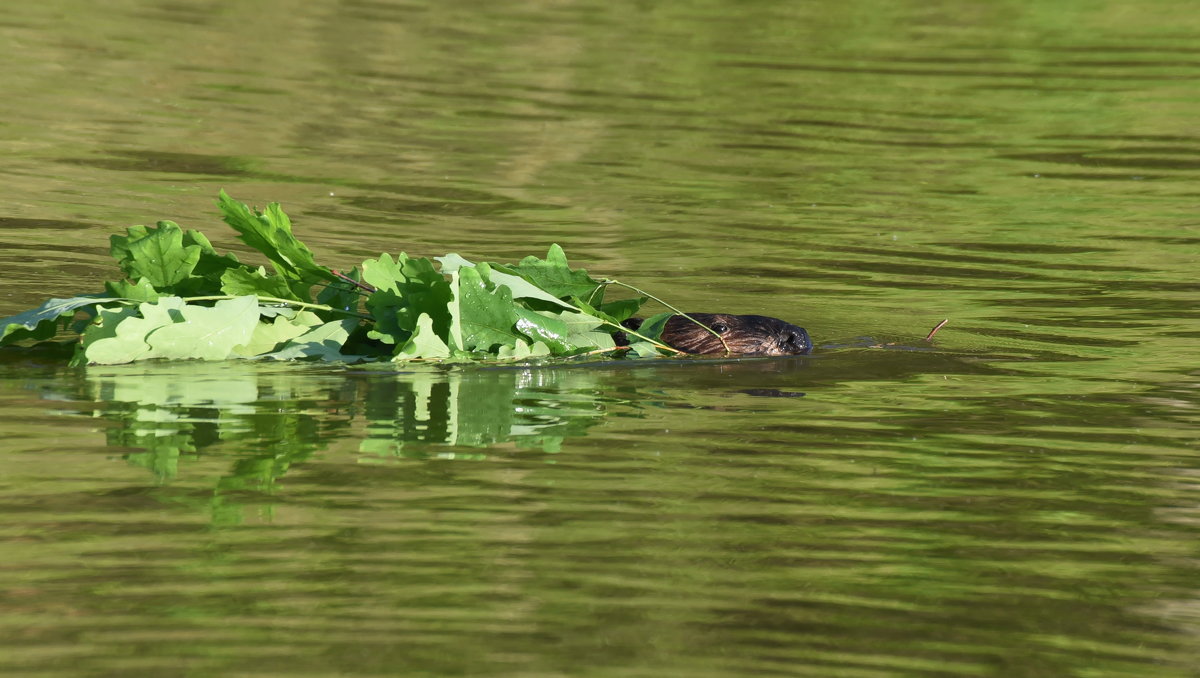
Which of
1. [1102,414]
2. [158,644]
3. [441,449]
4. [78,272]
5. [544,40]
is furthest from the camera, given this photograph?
[544,40]

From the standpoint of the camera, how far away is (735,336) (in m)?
8.77

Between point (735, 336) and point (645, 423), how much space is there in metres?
1.88

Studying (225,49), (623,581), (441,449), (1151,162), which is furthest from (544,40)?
(623,581)

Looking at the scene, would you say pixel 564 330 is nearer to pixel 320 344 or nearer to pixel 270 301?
pixel 320 344

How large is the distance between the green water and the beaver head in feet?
0.58

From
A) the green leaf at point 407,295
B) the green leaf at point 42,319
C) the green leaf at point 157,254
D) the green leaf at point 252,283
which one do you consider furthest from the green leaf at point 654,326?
the green leaf at point 42,319

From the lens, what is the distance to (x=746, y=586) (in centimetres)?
491

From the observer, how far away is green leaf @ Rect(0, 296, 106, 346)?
752 centimetres

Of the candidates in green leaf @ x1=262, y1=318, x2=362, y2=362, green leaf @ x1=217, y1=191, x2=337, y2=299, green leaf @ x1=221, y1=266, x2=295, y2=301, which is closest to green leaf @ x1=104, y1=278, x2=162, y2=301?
green leaf @ x1=221, y1=266, x2=295, y2=301

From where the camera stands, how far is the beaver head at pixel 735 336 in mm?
8719

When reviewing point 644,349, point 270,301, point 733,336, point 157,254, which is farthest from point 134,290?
point 733,336

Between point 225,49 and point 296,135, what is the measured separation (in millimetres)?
5019

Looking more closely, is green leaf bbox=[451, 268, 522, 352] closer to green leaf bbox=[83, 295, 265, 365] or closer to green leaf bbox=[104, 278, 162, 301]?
green leaf bbox=[83, 295, 265, 365]

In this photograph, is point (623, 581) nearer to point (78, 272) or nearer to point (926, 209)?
point (78, 272)
